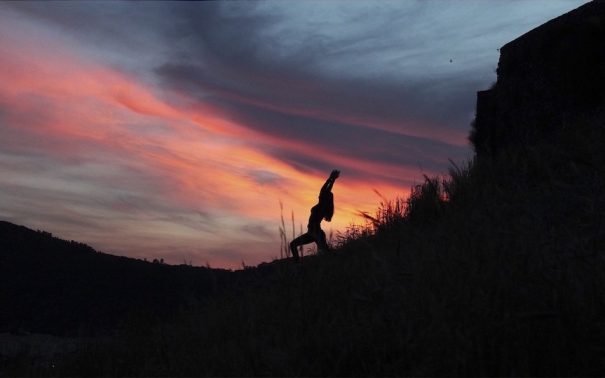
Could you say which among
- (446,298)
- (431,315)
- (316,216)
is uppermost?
(316,216)

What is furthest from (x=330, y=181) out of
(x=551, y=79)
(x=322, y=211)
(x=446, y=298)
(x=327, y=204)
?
(x=446, y=298)

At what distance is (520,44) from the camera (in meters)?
13.7

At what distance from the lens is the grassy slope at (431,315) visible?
4.76m

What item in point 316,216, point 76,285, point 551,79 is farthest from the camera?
point 76,285

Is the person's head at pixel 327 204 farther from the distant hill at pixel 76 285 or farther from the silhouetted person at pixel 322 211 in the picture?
the distant hill at pixel 76 285

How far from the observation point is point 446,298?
5.18 metres

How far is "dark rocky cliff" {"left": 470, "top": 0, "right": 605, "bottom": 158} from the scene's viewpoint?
40.7 ft

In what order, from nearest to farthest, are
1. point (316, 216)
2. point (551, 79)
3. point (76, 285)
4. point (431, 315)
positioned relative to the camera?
point (431, 315)
point (316, 216)
point (551, 79)
point (76, 285)

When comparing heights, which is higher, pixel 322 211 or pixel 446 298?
pixel 322 211

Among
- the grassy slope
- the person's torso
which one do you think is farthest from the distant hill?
the grassy slope

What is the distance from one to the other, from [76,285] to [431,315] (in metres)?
12.6

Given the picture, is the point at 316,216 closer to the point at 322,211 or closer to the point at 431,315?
the point at 322,211

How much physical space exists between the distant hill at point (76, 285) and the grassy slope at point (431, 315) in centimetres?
454

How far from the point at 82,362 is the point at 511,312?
16.5 ft
